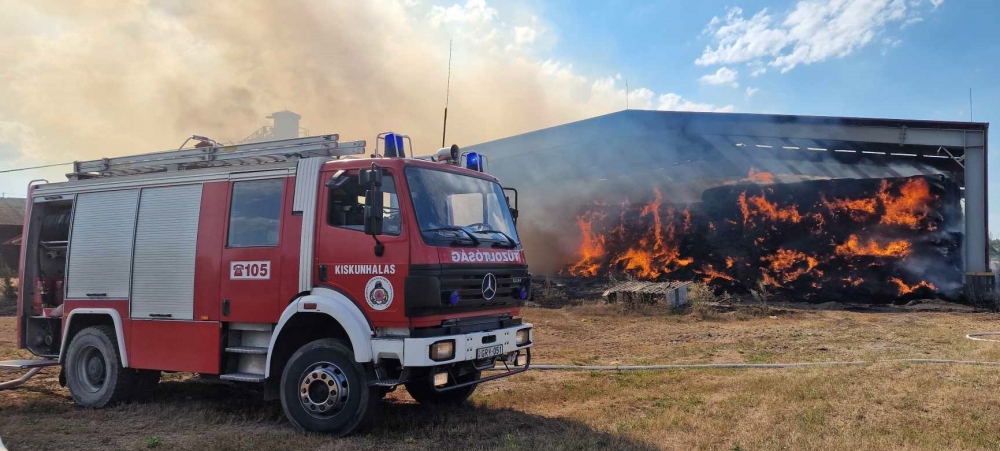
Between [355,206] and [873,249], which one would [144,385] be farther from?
[873,249]

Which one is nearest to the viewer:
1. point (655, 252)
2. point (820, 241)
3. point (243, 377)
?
point (243, 377)

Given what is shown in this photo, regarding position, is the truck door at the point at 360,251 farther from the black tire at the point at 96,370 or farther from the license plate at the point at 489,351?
the black tire at the point at 96,370

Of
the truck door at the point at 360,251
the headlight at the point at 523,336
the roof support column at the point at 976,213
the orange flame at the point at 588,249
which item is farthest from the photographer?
the orange flame at the point at 588,249

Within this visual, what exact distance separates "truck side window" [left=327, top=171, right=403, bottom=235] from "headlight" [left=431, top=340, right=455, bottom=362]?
111 centimetres

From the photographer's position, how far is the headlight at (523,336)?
23.1 ft

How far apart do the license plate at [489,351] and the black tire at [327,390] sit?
3.40ft

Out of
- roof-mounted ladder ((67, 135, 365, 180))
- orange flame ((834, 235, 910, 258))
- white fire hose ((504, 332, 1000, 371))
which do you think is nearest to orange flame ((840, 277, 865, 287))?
orange flame ((834, 235, 910, 258))

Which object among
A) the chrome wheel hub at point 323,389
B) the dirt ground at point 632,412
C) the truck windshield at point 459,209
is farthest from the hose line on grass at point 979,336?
the chrome wheel hub at point 323,389

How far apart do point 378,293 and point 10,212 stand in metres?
48.3

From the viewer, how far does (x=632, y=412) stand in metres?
7.01

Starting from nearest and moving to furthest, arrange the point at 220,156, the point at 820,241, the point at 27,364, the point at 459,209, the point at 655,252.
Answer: the point at 459,209 < the point at 220,156 < the point at 27,364 < the point at 820,241 < the point at 655,252

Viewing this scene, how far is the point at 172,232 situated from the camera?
7.29 m

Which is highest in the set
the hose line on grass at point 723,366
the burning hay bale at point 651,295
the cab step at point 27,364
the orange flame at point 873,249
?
the orange flame at point 873,249

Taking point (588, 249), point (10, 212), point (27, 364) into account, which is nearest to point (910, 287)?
point (588, 249)
